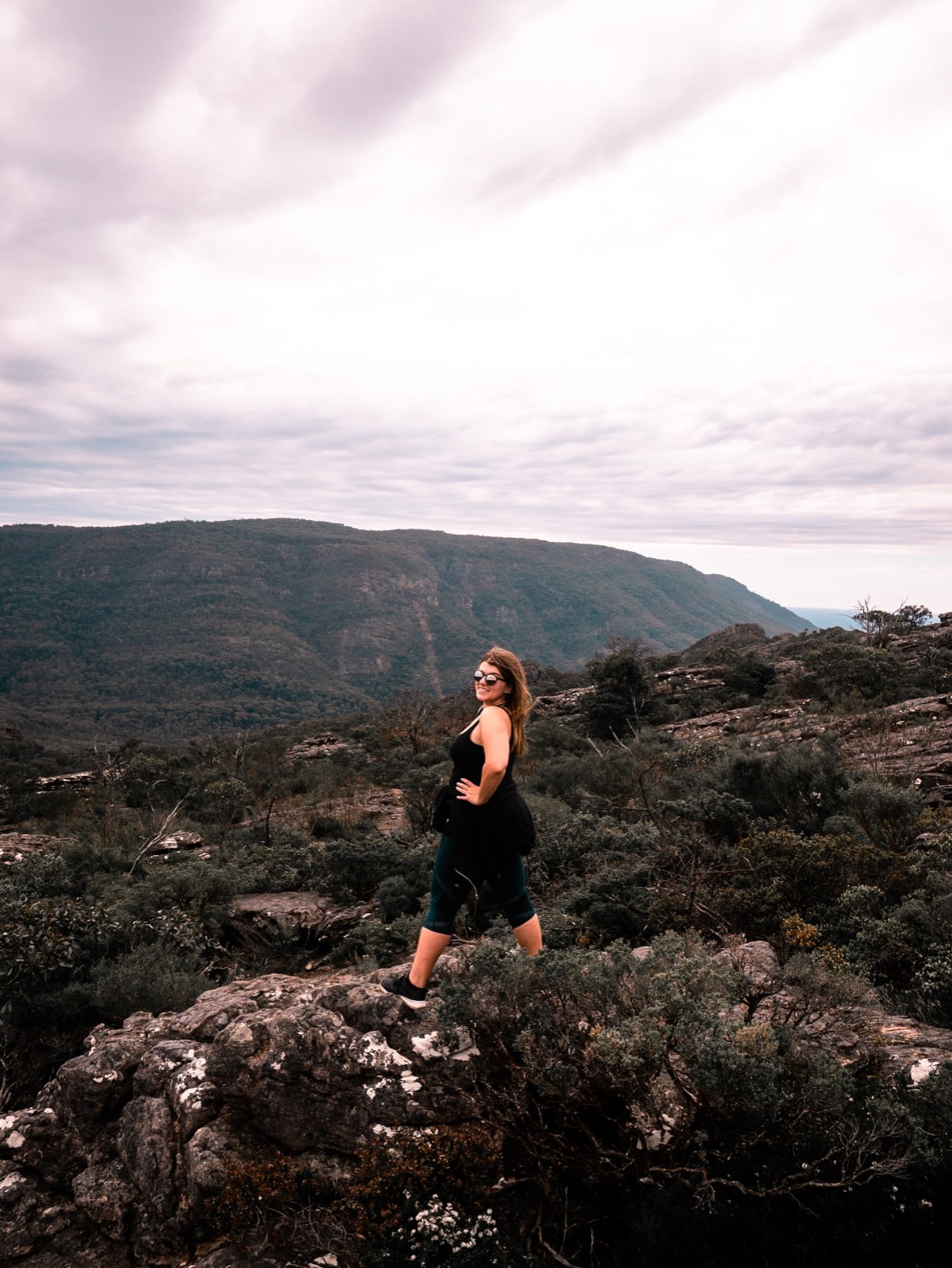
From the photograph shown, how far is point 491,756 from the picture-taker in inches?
129

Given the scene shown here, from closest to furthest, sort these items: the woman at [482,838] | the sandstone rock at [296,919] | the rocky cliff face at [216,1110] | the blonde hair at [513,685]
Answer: the rocky cliff face at [216,1110] → the woman at [482,838] → the blonde hair at [513,685] → the sandstone rock at [296,919]

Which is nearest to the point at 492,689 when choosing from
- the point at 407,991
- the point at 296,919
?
the point at 407,991

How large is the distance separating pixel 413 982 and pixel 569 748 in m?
15.0

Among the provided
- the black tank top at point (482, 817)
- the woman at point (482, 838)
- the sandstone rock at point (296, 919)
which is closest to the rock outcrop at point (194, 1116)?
the woman at point (482, 838)

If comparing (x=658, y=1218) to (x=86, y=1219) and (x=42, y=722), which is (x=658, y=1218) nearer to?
(x=86, y=1219)

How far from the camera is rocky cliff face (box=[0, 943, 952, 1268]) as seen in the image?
109 inches

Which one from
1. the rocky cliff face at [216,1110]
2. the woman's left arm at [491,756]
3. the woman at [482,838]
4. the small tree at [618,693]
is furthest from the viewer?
the small tree at [618,693]

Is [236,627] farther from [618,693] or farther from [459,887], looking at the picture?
[459,887]

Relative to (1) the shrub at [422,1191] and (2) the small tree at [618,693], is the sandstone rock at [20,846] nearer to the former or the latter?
(1) the shrub at [422,1191]

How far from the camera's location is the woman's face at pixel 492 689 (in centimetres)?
346

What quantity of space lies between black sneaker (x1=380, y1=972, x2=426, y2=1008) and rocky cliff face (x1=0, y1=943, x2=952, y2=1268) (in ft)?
0.18

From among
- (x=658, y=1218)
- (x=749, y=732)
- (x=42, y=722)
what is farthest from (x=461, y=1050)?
(x=42, y=722)

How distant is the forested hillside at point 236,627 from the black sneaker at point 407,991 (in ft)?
280

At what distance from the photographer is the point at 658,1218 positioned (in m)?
2.15
